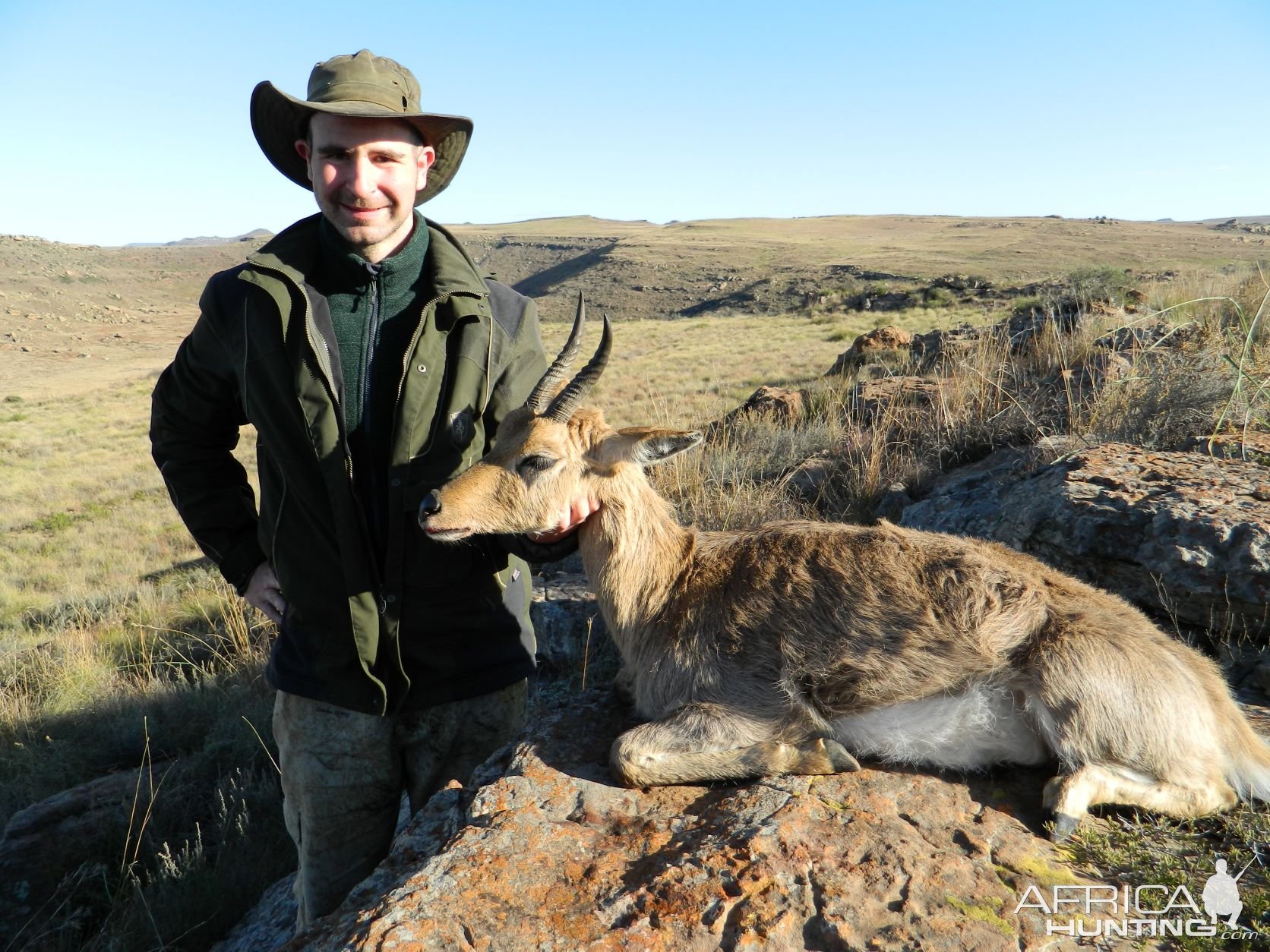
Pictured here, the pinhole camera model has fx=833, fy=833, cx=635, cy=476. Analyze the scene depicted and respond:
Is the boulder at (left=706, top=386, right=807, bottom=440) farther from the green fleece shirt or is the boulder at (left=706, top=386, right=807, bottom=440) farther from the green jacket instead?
the green fleece shirt

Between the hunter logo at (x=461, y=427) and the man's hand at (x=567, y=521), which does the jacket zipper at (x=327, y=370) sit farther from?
the man's hand at (x=567, y=521)

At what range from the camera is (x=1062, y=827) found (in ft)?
10.4

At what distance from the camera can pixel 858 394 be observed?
1168 centimetres

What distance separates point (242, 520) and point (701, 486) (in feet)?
17.2

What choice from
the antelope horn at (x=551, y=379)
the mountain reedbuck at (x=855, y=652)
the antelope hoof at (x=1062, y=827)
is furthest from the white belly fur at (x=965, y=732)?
the antelope horn at (x=551, y=379)

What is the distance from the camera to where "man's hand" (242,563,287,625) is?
4242 mm

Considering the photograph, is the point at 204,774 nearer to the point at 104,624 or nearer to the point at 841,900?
the point at 104,624

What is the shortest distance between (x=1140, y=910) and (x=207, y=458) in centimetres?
447

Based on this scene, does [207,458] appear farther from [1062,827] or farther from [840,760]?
[1062,827]

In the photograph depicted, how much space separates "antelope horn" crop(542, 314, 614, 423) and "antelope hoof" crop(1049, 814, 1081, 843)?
265 centimetres

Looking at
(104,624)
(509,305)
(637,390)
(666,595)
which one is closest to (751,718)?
(666,595)

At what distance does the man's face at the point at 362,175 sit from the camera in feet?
12.5

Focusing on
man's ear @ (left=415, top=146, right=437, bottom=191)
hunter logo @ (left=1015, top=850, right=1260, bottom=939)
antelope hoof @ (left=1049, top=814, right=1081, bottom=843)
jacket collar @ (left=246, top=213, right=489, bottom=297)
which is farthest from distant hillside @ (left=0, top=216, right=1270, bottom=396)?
hunter logo @ (left=1015, top=850, right=1260, bottom=939)

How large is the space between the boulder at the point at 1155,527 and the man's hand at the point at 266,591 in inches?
183
